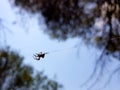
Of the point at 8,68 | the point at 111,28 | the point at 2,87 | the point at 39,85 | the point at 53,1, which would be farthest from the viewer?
the point at 39,85

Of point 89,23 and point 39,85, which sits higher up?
point 39,85

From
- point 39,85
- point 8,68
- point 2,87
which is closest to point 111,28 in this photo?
point 8,68

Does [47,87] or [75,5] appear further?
[47,87]

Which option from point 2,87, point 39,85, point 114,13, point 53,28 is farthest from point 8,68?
point 114,13

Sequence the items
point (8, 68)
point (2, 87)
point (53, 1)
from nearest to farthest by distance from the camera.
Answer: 1. point (53, 1)
2. point (8, 68)
3. point (2, 87)

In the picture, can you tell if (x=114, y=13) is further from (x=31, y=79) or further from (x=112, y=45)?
(x=31, y=79)

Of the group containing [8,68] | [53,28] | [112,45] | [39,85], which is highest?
[39,85]

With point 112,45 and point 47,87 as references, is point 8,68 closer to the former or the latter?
point 47,87
